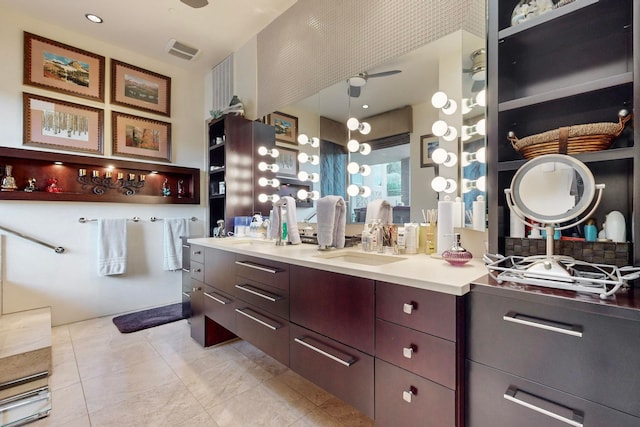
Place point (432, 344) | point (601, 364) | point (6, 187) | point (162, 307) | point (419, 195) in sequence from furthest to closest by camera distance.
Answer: point (162, 307) < point (6, 187) < point (419, 195) < point (432, 344) < point (601, 364)

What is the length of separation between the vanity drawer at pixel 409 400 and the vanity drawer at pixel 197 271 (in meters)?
1.69

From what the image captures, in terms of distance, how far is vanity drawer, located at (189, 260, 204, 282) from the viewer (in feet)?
7.57

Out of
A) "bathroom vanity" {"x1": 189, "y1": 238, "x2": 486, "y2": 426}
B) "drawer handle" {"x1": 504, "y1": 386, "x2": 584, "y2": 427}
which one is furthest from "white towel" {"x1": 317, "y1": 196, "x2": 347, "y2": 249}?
"drawer handle" {"x1": 504, "y1": 386, "x2": 584, "y2": 427}

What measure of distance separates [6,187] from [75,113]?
35.4 inches

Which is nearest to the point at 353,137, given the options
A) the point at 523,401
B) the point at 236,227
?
the point at 236,227

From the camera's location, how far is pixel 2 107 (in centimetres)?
251

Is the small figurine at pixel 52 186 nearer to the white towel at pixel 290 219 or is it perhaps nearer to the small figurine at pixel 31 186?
the small figurine at pixel 31 186

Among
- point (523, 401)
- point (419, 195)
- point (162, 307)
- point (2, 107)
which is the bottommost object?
point (162, 307)

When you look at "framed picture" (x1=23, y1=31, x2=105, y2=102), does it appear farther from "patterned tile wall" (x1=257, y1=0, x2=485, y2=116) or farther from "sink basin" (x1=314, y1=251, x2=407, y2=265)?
"sink basin" (x1=314, y1=251, x2=407, y2=265)

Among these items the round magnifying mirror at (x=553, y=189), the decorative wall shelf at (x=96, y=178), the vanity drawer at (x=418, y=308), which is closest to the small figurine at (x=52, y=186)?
the decorative wall shelf at (x=96, y=178)

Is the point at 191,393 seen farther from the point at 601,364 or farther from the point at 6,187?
the point at 6,187

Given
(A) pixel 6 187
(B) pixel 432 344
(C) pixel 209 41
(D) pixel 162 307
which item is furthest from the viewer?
(D) pixel 162 307

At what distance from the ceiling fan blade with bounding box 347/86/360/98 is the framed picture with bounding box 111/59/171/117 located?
8.29ft

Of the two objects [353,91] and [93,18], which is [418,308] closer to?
[353,91]
